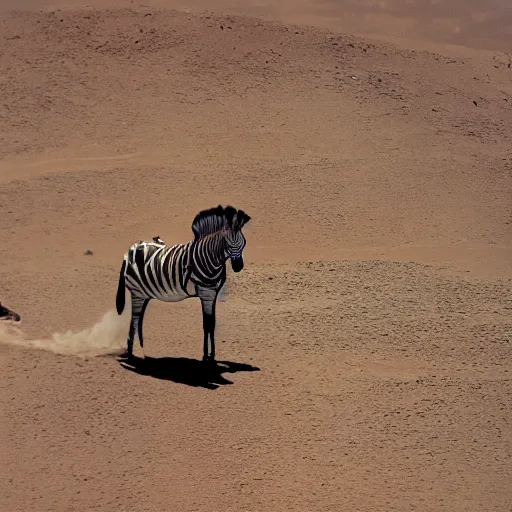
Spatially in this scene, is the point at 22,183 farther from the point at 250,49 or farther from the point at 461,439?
the point at 461,439

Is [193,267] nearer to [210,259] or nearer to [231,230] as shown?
[210,259]

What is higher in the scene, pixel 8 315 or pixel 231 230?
pixel 231 230

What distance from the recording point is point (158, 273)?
831 inches

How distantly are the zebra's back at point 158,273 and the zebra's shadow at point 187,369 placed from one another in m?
1.18

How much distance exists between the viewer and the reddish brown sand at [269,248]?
18281 millimetres

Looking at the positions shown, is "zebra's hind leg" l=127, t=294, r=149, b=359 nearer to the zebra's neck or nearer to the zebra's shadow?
the zebra's shadow

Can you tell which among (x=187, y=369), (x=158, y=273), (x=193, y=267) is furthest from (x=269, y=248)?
(x=187, y=369)

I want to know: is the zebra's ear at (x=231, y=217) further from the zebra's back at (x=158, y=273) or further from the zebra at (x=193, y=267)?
the zebra's back at (x=158, y=273)

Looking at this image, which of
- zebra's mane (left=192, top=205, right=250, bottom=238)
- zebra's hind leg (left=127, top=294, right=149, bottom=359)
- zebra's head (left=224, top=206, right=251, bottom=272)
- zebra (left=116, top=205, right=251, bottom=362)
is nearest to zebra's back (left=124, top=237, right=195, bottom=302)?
zebra (left=116, top=205, right=251, bottom=362)

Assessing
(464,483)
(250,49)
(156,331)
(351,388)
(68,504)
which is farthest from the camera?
(250,49)

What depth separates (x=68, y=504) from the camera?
17.1 meters

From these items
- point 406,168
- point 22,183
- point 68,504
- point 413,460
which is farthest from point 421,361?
point 22,183

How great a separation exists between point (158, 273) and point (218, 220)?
5.16 ft

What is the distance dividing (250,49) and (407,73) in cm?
488
